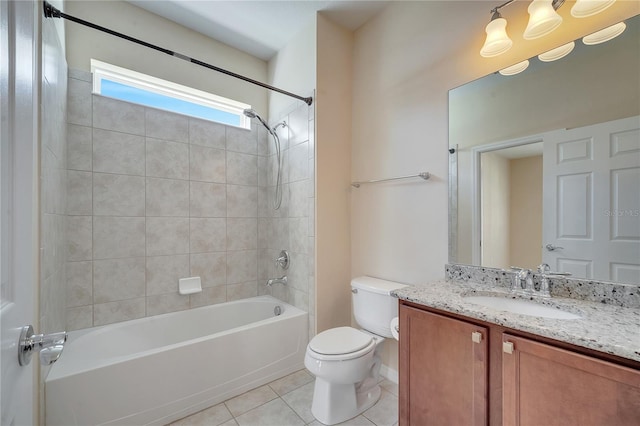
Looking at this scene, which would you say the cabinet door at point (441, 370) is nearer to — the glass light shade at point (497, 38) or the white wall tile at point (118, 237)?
the glass light shade at point (497, 38)

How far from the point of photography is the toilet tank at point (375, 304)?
180 centimetres

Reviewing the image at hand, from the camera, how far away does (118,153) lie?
2039 millimetres

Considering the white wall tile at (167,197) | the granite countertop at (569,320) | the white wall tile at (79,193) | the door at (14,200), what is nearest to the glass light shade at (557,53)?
the granite countertop at (569,320)

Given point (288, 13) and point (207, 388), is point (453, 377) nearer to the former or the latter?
point (207, 388)

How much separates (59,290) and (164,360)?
2.56 ft

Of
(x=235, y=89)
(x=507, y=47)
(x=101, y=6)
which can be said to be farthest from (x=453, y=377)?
(x=101, y=6)

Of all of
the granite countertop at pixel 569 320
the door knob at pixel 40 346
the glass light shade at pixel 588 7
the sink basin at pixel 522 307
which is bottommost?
the sink basin at pixel 522 307

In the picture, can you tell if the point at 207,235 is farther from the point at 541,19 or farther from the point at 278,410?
the point at 541,19

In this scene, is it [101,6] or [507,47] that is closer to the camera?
[507,47]

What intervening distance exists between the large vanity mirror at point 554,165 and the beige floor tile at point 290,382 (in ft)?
4.64

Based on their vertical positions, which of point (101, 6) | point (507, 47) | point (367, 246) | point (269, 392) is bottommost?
point (269, 392)

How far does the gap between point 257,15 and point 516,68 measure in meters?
1.91

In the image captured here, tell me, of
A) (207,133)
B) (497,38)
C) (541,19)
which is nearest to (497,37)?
(497,38)

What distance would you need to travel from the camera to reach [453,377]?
3.67 ft
